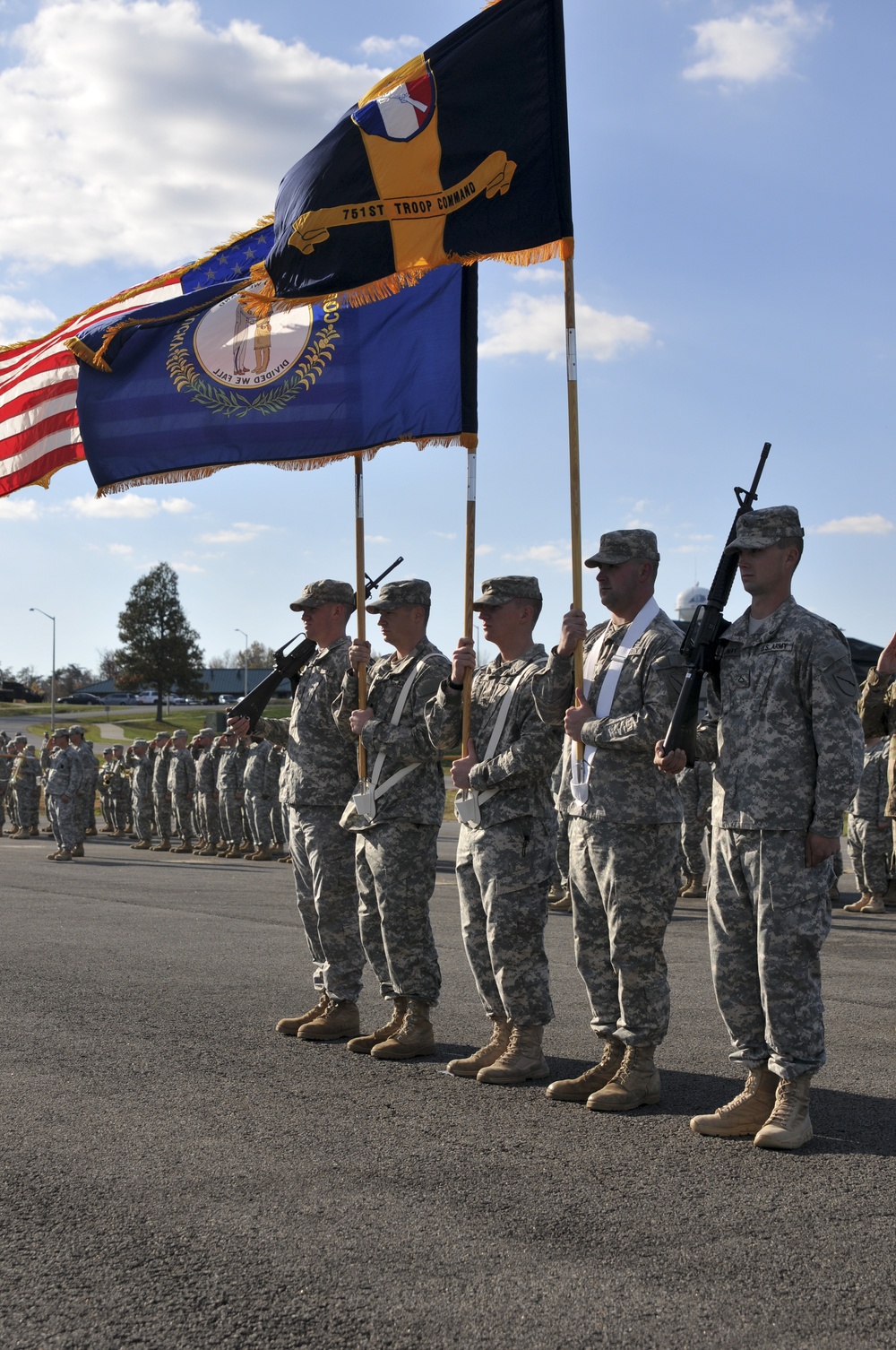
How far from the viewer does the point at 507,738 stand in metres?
5.83

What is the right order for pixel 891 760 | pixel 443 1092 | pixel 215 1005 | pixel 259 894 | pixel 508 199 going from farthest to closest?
pixel 259 894 < pixel 891 760 < pixel 215 1005 < pixel 508 199 < pixel 443 1092

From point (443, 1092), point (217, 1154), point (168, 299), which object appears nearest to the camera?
point (217, 1154)

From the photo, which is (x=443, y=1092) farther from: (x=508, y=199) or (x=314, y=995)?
(x=508, y=199)

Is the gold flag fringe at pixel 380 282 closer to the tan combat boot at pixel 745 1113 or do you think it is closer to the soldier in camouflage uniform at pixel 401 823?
the soldier in camouflage uniform at pixel 401 823

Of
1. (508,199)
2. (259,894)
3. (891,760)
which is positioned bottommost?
(259,894)

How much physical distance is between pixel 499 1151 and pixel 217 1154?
3.30ft

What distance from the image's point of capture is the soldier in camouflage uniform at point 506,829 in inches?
219

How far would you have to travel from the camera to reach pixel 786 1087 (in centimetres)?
462

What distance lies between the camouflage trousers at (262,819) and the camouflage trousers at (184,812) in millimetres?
3213

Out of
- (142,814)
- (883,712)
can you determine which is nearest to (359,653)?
(883,712)

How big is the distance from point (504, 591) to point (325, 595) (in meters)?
1.44

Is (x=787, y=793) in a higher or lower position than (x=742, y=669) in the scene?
lower

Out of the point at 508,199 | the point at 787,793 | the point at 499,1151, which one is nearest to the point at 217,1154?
the point at 499,1151

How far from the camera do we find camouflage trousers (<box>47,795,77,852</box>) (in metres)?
19.8
